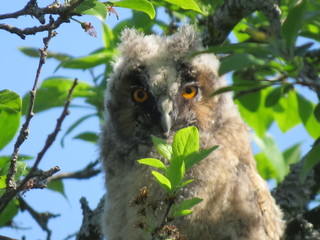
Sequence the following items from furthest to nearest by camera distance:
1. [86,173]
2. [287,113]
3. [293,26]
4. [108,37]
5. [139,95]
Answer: [287,113], [108,37], [86,173], [139,95], [293,26]

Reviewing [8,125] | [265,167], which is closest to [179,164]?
[8,125]

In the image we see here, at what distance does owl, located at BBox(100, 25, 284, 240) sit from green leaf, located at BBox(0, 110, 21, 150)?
0.82 m

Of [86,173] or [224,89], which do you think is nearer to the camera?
[224,89]

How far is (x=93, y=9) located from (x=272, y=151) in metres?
2.61

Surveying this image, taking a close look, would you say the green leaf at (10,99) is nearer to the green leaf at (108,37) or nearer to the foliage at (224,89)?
the foliage at (224,89)

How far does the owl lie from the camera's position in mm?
3939

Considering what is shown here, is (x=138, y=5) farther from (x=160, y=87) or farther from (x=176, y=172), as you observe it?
(x=160, y=87)

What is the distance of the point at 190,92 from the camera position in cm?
440

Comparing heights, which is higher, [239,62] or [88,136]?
[88,136]

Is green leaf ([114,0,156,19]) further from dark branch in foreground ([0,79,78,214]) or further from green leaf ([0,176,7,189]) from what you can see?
green leaf ([0,176,7,189])

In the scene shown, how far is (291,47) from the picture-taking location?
213 cm

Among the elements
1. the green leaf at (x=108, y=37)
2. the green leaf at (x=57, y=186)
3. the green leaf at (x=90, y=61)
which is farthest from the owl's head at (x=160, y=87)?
the green leaf at (x=57, y=186)

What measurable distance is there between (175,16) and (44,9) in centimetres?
235

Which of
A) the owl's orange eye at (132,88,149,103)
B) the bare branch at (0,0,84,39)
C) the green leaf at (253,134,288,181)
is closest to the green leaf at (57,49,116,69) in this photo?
the owl's orange eye at (132,88,149,103)
